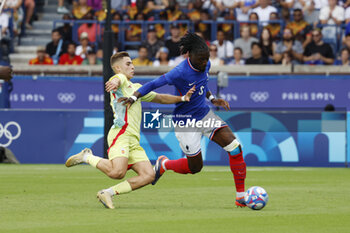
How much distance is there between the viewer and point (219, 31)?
2495 cm

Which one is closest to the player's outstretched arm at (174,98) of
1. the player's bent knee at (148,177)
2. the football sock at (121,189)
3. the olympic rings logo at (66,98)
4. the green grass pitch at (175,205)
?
the player's bent knee at (148,177)

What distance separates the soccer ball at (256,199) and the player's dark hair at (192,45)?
1847mm

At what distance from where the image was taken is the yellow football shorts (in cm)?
1036

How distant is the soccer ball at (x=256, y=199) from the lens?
988 centimetres

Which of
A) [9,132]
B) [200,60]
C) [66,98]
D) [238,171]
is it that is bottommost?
[9,132]

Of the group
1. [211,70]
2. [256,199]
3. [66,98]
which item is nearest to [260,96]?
[211,70]

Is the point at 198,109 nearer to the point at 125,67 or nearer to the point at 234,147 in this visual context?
the point at 234,147

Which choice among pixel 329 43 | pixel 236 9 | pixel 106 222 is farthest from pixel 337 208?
pixel 236 9

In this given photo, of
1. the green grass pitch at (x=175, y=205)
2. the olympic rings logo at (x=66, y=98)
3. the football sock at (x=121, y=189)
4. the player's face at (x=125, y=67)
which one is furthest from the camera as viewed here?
the olympic rings logo at (x=66, y=98)

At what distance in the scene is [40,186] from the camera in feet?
44.8

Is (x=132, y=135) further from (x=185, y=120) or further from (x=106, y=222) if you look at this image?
(x=106, y=222)

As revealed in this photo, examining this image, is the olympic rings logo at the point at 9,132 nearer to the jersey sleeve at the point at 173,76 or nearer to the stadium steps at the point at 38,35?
the stadium steps at the point at 38,35

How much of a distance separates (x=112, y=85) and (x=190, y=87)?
1044 mm

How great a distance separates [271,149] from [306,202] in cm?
873
